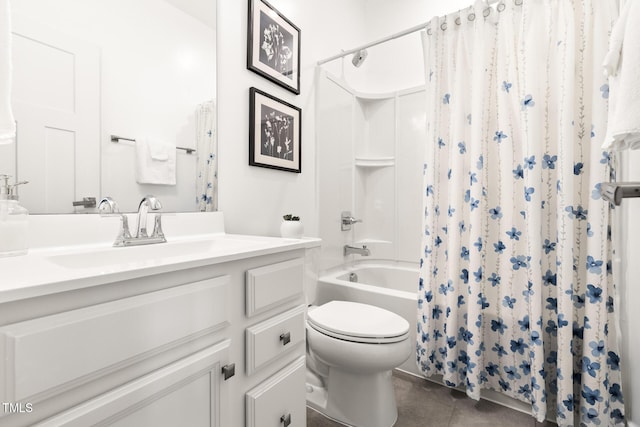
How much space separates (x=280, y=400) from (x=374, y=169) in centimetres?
210

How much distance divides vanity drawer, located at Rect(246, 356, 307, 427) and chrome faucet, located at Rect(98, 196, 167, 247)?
1.95 feet

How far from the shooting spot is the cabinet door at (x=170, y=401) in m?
0.55

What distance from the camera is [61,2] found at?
915mm

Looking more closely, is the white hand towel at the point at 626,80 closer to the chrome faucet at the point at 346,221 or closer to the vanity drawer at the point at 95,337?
the vanity drawer at the point at 95,337

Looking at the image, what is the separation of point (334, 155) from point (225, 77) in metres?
1.00

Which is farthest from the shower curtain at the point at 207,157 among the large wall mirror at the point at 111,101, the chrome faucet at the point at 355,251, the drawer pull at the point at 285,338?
the chrome faucet at the point at 355,251

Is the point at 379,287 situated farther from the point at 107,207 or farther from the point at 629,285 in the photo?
the point at 107,207

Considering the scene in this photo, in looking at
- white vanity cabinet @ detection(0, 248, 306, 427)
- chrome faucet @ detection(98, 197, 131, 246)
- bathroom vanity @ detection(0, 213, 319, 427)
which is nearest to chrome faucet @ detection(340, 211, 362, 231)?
bathroom vanity @ detection(0, 213, 319, 427)

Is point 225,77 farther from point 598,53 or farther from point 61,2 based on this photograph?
point 598,53

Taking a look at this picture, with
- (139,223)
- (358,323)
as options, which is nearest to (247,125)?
(139,223)

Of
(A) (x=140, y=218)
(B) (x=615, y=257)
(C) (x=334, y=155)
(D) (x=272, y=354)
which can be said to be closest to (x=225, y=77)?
(A) (x=140, y=218)

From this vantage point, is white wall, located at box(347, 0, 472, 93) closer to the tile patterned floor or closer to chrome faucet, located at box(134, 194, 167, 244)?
chrome faucet, located at box(134, 194, 167, 244)

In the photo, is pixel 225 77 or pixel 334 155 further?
pixel 334 155

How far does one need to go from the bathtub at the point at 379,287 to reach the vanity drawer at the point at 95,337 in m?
1.27
